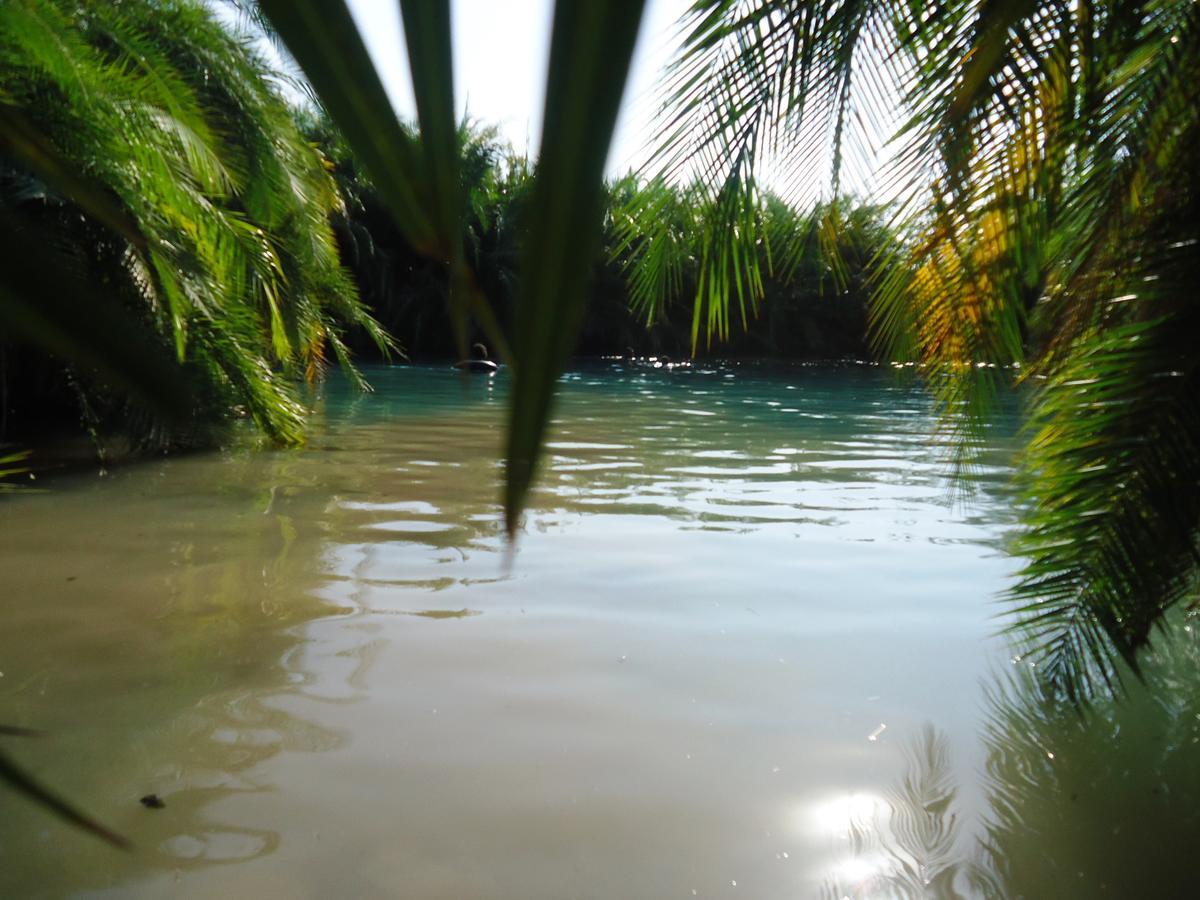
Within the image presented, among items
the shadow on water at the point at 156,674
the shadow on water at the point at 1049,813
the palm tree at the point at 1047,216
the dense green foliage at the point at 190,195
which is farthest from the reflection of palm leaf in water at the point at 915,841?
the dense green foliage at the point at 190,195

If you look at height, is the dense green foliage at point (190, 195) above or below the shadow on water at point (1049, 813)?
above

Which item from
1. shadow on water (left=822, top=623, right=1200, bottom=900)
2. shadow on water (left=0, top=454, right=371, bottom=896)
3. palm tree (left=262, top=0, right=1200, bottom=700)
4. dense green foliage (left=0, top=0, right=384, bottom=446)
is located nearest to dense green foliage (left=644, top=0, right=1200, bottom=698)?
palm tree (left=262, top=0, right=1200, bottom=700)

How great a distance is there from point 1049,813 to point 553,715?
0.99 m

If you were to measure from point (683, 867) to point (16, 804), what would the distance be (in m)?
1.16

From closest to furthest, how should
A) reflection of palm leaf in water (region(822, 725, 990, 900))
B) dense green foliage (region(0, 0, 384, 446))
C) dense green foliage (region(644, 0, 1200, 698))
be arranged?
dense green foliage (region(644, 0, 1200, 698)), reflection of palm leaf in water (region(822, 725, 990, 900)), dense green foliage (region(0, 0, 384, 446))

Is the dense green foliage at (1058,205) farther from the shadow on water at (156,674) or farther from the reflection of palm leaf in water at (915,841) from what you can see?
the shadow on water at (156,674)

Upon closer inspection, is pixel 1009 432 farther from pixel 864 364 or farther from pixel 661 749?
pixel 864 364

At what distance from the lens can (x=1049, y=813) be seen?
1.85 metres

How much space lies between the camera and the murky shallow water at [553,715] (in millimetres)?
1682

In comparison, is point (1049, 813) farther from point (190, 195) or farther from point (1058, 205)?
point (190, 195)

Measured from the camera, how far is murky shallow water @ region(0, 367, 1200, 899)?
1682 mm

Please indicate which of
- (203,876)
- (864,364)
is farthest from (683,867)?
(864,364)

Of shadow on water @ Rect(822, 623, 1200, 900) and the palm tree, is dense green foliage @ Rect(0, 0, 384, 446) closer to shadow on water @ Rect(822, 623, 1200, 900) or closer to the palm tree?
the palm tree

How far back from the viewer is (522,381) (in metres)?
0.17
